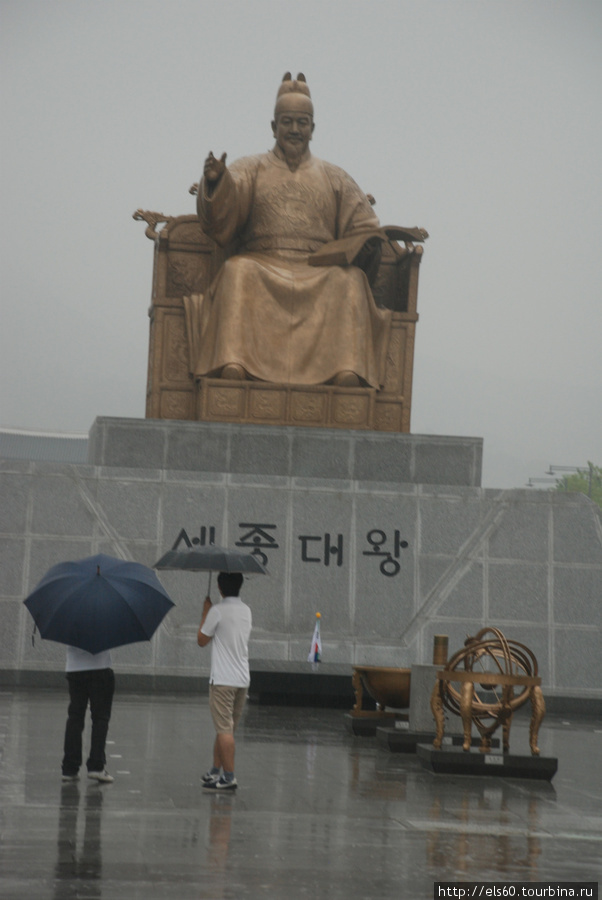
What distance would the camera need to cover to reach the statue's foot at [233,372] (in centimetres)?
1080

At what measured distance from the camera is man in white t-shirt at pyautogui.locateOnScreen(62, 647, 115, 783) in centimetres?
535

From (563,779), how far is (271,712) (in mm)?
3012

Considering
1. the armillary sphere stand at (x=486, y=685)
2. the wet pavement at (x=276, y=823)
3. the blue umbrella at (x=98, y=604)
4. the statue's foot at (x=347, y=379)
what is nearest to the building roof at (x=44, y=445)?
the statue's foot at (x=347, y=379)

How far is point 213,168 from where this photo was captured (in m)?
10.6

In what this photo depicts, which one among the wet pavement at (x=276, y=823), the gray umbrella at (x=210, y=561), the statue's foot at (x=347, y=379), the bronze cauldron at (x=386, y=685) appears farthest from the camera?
the statue's foot at (x=347, y=379)

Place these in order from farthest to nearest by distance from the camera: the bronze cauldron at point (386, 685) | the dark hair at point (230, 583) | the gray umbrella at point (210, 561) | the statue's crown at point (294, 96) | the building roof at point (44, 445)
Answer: the building roof at point (44, 445)
the statue's crown at point (294, 96)
the bronze cauldron at point (386, 685)
the gray umbrella at point (210, 561)
the dark hair at point (230, 583)

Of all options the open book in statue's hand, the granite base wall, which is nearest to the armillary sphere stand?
the granite base wall

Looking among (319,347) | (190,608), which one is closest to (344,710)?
(190,608)

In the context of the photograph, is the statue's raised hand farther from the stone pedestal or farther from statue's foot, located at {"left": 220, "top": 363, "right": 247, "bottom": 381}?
the stone pedestal

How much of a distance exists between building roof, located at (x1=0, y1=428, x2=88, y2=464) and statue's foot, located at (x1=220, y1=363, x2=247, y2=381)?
22063mm

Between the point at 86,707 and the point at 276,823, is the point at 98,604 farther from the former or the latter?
the point at 276,823

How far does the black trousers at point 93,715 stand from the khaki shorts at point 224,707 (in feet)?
1.44

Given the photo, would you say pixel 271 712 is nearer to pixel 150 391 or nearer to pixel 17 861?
pixel 150 391

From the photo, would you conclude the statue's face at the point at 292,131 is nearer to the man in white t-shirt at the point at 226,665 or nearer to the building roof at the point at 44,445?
the man in white t-shirt at the point at 226,665
